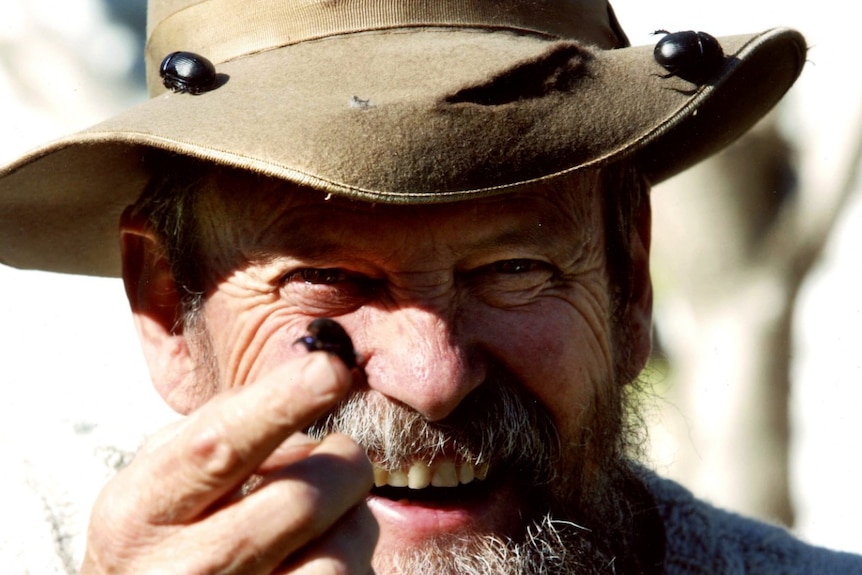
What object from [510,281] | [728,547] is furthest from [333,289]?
[728,547]

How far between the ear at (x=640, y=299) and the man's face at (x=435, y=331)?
1.08 feet

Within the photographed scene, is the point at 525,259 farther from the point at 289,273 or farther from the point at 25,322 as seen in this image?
the point at 25,322

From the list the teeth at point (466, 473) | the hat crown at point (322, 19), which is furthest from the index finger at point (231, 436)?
the hat crown at point (322, 19)

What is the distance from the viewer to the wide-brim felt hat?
1904 millimetres

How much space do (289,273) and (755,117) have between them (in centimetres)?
139

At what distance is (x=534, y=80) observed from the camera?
82.0 inches

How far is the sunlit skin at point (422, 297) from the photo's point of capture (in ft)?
7.07

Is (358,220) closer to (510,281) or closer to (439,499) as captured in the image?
(510,281)

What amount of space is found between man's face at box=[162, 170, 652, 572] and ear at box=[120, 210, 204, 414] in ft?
0.45

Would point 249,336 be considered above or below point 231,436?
below

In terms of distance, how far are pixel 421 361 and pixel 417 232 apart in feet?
0.91

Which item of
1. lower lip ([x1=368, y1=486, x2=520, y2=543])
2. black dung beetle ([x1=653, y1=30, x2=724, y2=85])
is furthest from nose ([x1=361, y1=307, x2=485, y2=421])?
black dung beetle ([x1=653, y1=30, x2=724, y2=85])

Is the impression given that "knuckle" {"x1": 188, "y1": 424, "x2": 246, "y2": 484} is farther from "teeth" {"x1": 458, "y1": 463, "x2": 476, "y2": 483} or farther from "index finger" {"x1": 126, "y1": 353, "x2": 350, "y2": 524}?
"teeth" {"x1": 458, "y1": 463, "x2": 476, "y2": 483}

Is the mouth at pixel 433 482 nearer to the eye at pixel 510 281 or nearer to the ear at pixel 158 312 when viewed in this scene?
the eye at pixel 510 281
